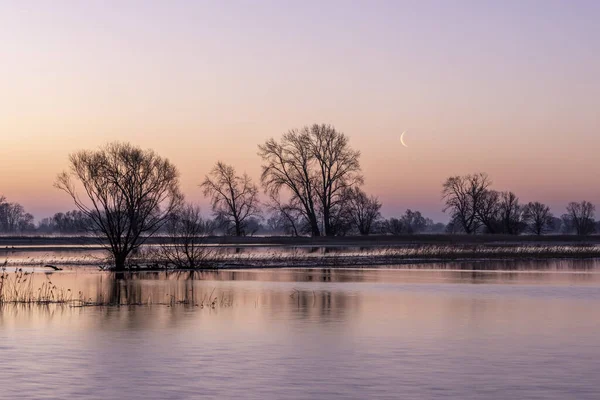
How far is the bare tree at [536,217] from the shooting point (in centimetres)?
13075

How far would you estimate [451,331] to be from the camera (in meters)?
20.2

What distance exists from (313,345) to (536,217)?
120713 mm

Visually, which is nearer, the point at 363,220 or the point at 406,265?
the point at 406,265

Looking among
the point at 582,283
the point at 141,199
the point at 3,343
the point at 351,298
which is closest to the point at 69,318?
the point at 3,343

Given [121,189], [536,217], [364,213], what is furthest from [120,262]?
[536,217]

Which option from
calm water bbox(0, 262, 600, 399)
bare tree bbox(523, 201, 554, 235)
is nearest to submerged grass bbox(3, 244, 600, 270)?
calm water bbox(0, 262, 600, 399)

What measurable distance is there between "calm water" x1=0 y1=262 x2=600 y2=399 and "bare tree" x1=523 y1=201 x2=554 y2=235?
334ft

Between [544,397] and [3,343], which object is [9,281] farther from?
[544,397]

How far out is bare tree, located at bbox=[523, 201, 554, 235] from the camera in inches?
5148

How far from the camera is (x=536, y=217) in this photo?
133 metres

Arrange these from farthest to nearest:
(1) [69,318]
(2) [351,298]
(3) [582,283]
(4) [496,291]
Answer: (3) [582,283] → (4) [496,291] → (2) [351,298] → (1) [69,318]

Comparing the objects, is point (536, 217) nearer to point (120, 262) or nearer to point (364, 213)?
point (364, 213)

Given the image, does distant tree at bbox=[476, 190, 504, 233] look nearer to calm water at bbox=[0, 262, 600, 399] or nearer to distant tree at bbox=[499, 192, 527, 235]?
distant tree at bbox=[499, 192, 527, 235]

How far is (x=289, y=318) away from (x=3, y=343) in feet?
25.7
